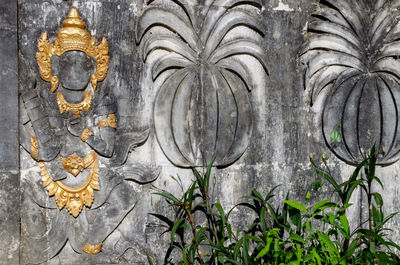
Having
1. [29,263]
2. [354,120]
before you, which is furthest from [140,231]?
[354,120]

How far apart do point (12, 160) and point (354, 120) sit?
2.82m

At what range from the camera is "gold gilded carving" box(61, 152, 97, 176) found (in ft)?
13.6

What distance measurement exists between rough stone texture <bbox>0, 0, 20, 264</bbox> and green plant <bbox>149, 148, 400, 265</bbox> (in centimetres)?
114

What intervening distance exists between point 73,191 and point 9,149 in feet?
1.90

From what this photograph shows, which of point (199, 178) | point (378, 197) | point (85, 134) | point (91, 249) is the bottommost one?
point (91, 249)

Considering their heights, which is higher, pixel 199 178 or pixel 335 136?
pixel 335 136

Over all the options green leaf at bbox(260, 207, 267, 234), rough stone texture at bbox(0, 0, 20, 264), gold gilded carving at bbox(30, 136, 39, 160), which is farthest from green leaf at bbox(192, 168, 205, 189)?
rough stone texture at bbox(0, 0, 20, 264)

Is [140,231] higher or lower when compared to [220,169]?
lower

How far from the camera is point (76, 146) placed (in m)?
4.19

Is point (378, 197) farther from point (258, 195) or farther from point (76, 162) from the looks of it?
point (76, 162)

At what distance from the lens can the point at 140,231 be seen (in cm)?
427

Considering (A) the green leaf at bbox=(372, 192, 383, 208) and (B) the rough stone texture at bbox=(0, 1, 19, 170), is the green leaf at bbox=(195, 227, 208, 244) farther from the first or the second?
(B) the rough stone texture at bbox=(0, 1, 19, 170)

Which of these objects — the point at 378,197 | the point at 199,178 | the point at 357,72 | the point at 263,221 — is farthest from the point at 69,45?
the point at 378,197

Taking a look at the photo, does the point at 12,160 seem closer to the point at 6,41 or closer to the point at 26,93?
the point at 26,93
